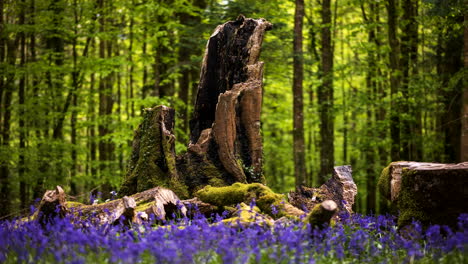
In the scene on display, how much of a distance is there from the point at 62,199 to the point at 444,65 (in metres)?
16.1

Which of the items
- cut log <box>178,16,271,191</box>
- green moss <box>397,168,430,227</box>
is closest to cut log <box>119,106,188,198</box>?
cut log <box>178,16,271,191</box>

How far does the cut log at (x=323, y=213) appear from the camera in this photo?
215 inches

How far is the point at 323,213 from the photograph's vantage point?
18.3ft

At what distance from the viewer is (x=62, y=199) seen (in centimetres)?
689

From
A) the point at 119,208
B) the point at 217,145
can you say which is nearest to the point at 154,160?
the point at 217,145

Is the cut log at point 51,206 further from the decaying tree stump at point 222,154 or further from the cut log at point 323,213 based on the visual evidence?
the cut log at point 323,213

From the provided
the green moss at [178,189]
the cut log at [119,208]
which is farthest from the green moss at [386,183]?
the green moss at [178,189]

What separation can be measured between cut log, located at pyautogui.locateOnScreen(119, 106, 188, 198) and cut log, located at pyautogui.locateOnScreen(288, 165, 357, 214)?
8.01 feet

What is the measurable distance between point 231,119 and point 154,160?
188cm

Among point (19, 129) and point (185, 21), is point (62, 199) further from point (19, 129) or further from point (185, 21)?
point (185, 21)

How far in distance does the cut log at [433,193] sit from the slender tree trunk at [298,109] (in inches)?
318

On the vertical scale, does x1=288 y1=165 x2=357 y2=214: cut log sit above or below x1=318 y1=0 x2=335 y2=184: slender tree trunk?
below

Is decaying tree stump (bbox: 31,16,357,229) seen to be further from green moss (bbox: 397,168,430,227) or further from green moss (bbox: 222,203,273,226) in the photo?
green moss (bbox: 397,168,430,227)

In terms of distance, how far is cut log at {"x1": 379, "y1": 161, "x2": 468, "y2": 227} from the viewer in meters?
6.60
